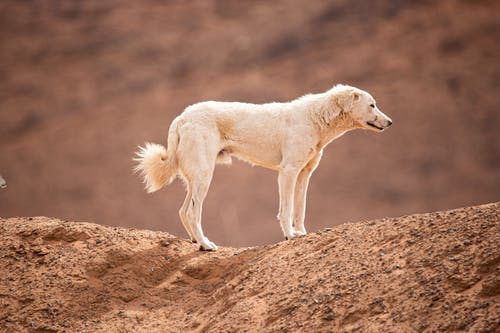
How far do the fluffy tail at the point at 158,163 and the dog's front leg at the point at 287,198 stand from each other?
5.74ft

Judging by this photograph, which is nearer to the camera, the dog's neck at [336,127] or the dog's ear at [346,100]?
the dog's neck at [336,127]

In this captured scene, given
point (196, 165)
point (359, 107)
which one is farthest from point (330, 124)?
point (196, 165)

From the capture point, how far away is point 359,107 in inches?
383

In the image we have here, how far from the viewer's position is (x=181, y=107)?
112ft

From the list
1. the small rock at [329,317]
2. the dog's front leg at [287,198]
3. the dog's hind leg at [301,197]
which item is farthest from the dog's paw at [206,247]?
the small rock at [329,317]

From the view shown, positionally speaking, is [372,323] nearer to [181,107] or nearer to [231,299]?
[231,299]

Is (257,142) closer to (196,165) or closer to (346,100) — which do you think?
(196,165)

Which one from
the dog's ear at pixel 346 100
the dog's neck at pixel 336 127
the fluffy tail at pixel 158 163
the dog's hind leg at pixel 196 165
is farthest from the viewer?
Answer: the dog's ear at pixel 346 100

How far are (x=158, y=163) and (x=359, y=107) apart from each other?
11.4 feet

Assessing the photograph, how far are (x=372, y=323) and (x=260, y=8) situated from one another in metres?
31.8

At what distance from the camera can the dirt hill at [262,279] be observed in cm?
560

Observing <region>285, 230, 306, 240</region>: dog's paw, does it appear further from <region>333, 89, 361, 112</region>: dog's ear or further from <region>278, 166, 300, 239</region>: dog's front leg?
<region>333, 89, 361, 112</region>: dog's ear

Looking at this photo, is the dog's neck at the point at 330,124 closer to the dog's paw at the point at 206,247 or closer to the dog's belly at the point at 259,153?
the dog's belly at the point at 259,153

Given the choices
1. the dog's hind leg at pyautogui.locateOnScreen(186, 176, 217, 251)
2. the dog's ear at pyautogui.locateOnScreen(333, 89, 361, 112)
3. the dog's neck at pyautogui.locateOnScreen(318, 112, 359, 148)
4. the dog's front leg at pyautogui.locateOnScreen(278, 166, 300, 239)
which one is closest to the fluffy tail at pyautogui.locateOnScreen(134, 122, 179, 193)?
the dog's hind leg at pyautogui.locateOnScreen(186, 176, 217, 251)
